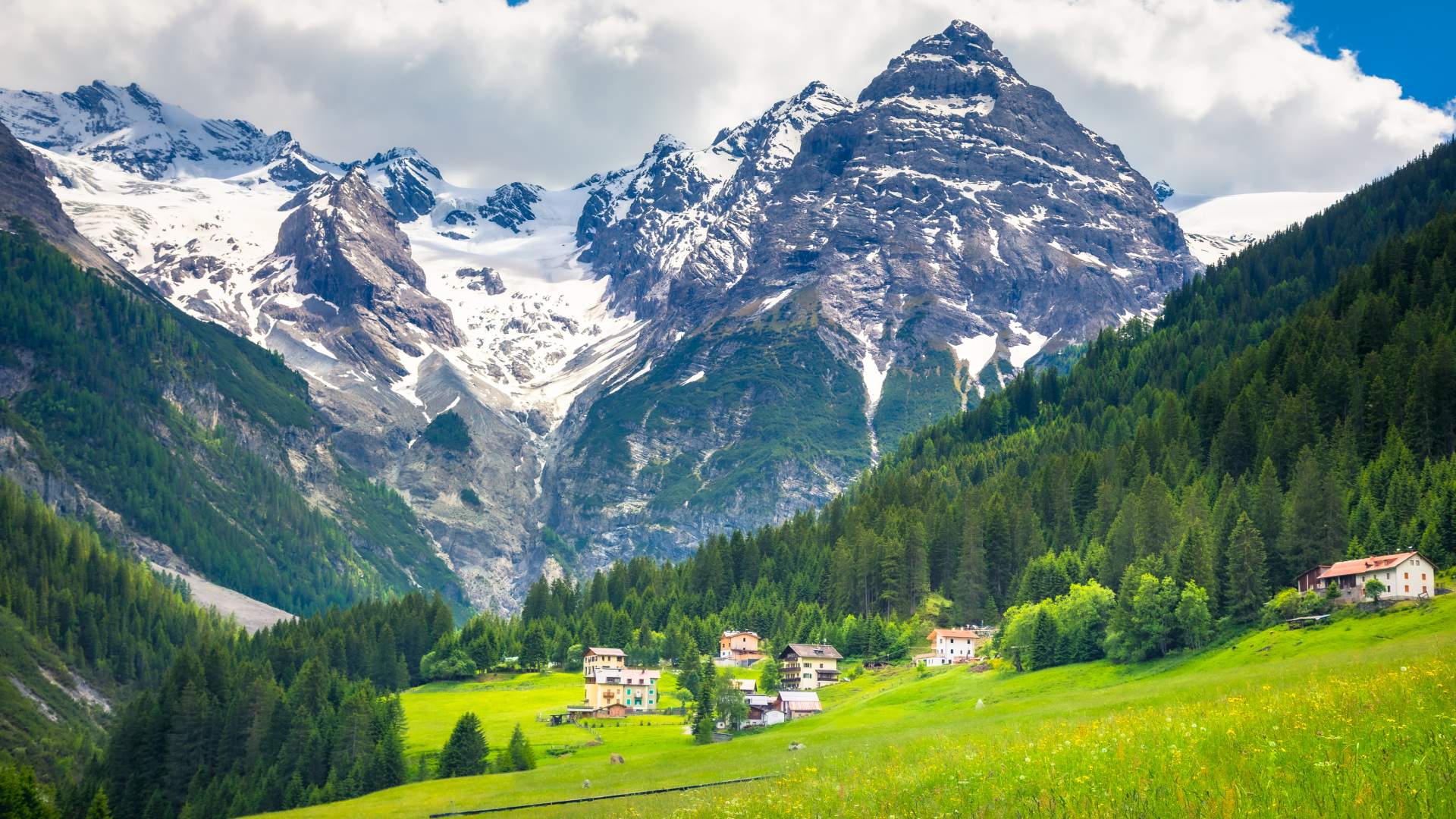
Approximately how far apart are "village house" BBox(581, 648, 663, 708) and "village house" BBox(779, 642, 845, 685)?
52.2ft

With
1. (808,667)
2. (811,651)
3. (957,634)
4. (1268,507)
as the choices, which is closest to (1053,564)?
(957,634)

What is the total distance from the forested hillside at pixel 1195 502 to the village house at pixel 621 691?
27.4 meters

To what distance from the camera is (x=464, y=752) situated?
10969cm

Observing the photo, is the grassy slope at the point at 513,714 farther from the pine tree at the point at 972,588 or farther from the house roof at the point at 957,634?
the pine tree at the point at 972,588

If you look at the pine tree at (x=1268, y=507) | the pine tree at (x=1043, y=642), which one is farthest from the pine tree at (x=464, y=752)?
the pine tree at (x=1268, y=507)

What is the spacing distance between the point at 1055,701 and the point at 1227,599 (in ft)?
111

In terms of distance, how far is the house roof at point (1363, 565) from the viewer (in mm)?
90562

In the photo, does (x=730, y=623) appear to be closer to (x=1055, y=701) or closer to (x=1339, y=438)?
(x=1339, y=438)

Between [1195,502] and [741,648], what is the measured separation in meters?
64.0

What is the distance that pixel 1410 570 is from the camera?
294 ft

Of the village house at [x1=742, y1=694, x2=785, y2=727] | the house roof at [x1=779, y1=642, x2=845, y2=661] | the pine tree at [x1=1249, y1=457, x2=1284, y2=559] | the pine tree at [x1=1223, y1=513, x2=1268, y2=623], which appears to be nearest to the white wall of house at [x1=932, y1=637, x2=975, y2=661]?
the house roof at [x1=779, y1=642, x2=845, y2=661]

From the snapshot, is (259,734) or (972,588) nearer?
(259,734)

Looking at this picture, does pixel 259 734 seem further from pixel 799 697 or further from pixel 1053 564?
pixel 1053 564

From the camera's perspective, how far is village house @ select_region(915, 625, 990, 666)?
14125 cm
